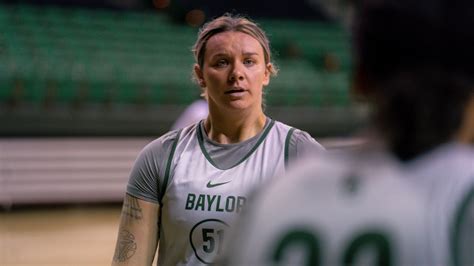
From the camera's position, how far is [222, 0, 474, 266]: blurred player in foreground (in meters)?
0.96

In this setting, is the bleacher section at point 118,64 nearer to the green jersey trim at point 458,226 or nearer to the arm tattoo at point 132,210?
the arm tattoo at point 132,210

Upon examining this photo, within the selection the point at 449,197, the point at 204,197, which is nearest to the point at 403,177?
the point at 449,197

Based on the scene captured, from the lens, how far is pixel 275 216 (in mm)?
991

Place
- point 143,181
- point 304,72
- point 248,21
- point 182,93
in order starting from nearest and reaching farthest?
point 143,181 → point 248,21 → point 182,93 → point 304,72

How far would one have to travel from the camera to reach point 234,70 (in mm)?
2568

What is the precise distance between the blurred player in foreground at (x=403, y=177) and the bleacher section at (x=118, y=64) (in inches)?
283

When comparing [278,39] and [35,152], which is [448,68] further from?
[278,39]

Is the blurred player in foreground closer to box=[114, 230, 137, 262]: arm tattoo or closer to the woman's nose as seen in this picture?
box=[114, 230, 137, 262]: arm tattoo

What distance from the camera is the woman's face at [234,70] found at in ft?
8.41

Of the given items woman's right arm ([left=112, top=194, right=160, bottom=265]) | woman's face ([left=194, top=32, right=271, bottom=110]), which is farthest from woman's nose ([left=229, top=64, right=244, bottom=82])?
woman's right arm ([left=112, top=194, right=160, bottom=265])

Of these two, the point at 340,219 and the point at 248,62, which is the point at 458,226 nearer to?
the point at 340,219

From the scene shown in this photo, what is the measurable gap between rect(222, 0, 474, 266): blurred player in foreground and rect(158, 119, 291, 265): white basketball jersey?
135cm

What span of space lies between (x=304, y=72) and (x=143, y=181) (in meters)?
8.11

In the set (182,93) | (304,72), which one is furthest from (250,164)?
(304,72)
